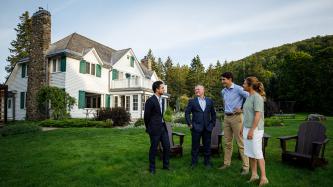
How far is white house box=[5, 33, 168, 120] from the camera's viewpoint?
20312 mm

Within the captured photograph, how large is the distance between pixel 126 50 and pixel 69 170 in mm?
23633

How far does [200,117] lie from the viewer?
18.0ft

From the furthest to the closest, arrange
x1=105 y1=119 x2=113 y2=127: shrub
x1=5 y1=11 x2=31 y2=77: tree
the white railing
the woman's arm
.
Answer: x1=5 y1=11 x2=31 y2=77: tree → the white railing → x1=105 y1=119 x2=113 y2=127: shrub → the woman's arm

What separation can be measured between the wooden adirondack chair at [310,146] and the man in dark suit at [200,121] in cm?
179

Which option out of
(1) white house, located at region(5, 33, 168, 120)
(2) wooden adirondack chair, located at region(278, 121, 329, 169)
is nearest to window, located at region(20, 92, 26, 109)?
(1) white house, located at region(5, 33, 168, 120)

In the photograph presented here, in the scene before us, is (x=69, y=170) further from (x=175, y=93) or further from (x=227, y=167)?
(x=175, y=93)

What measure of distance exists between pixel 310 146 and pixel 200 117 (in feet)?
8.57

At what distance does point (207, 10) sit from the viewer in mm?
13281

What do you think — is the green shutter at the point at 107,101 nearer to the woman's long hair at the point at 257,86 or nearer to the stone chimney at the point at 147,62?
the stone chimney at the point at 147,62

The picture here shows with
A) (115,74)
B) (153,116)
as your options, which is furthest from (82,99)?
(153,116)

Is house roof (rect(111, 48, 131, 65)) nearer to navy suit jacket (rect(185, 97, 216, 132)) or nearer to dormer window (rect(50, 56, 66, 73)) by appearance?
dormer window (rect(50, 56, 66, 73))

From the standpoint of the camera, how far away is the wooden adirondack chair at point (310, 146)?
5215 millimetres

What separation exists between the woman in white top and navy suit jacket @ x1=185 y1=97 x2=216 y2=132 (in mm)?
1170

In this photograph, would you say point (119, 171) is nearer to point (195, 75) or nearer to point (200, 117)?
point (200, 117)
